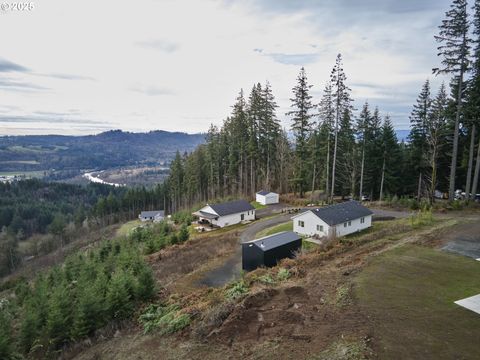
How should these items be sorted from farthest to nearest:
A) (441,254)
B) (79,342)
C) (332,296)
Result: (441,254) < (79,342) < (332,296)

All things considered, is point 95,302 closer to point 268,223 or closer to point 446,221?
point 268,223

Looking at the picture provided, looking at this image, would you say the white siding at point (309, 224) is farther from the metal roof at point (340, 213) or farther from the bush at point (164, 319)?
the bush at point (164, 319)

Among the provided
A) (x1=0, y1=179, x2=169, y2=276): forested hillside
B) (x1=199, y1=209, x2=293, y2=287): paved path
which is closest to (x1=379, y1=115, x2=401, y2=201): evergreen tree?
(x1=199, y1=209, x2=293, y2=287): paved path

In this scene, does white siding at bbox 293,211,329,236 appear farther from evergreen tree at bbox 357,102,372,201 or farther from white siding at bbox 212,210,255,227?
evergreen tree at bbox 357,102,372,201

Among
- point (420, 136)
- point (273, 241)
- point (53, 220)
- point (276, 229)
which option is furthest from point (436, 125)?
point (53, 220)

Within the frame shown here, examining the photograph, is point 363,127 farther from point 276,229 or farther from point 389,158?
point 276,229

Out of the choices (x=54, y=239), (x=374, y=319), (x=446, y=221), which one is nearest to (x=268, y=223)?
(x=446, y=221)
